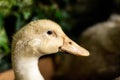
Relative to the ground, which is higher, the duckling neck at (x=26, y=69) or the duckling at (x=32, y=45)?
the duckling at (x=32, y=45)

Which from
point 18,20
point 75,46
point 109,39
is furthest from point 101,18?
point 75,46

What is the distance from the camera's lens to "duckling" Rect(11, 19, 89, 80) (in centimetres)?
130

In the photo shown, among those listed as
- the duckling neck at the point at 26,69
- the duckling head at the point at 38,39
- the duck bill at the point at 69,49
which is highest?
the duckling head at the point at 38,39

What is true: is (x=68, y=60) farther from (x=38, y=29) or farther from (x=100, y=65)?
(x=38, y=29)

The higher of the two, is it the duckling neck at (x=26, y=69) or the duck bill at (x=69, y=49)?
the duck bill at (x=69, y=49)

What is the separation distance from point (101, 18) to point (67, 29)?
0.97 ft

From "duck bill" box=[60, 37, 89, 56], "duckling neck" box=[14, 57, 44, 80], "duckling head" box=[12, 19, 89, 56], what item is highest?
"duckling head" box=[12, 19, 89, 56]

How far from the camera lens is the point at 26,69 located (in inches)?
52.1

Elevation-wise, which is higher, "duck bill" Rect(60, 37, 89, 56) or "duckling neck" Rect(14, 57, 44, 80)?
"duck bill" Rect(60, 37, 89, 56)

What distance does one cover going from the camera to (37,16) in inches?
74.1

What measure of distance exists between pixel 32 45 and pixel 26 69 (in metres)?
0.08

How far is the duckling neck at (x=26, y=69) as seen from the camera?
1317 millimetres

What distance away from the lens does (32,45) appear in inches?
51.3

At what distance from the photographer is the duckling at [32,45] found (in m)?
1.30
